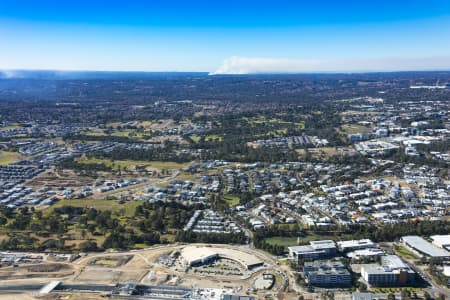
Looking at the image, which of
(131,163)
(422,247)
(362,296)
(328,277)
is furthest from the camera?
(131,163)

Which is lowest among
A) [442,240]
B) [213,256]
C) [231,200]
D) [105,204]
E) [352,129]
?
[105,204]

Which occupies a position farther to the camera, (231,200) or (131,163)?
(131,163)

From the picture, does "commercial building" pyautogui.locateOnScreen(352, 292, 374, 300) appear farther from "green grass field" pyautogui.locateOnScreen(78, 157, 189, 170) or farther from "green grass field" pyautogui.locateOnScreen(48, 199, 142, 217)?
"green grass field" pyautogui.locateOnScreen(78, 157, 189, 170)

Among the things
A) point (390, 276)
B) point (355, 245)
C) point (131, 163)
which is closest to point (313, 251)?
point (355, 245)

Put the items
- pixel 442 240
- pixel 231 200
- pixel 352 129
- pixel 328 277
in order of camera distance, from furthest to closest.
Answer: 1. pixel 352 129
2. pixel 231 200
3. pixel 442 240
4. pixel 328 277

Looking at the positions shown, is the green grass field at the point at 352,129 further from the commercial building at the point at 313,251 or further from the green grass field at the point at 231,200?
the commercial building at the point at 313,251

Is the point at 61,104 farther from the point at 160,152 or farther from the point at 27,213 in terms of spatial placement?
the point at 27,213

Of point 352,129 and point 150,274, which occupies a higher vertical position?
point 352,129

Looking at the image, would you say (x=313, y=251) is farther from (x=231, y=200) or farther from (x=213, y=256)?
(x=231, y=200)
